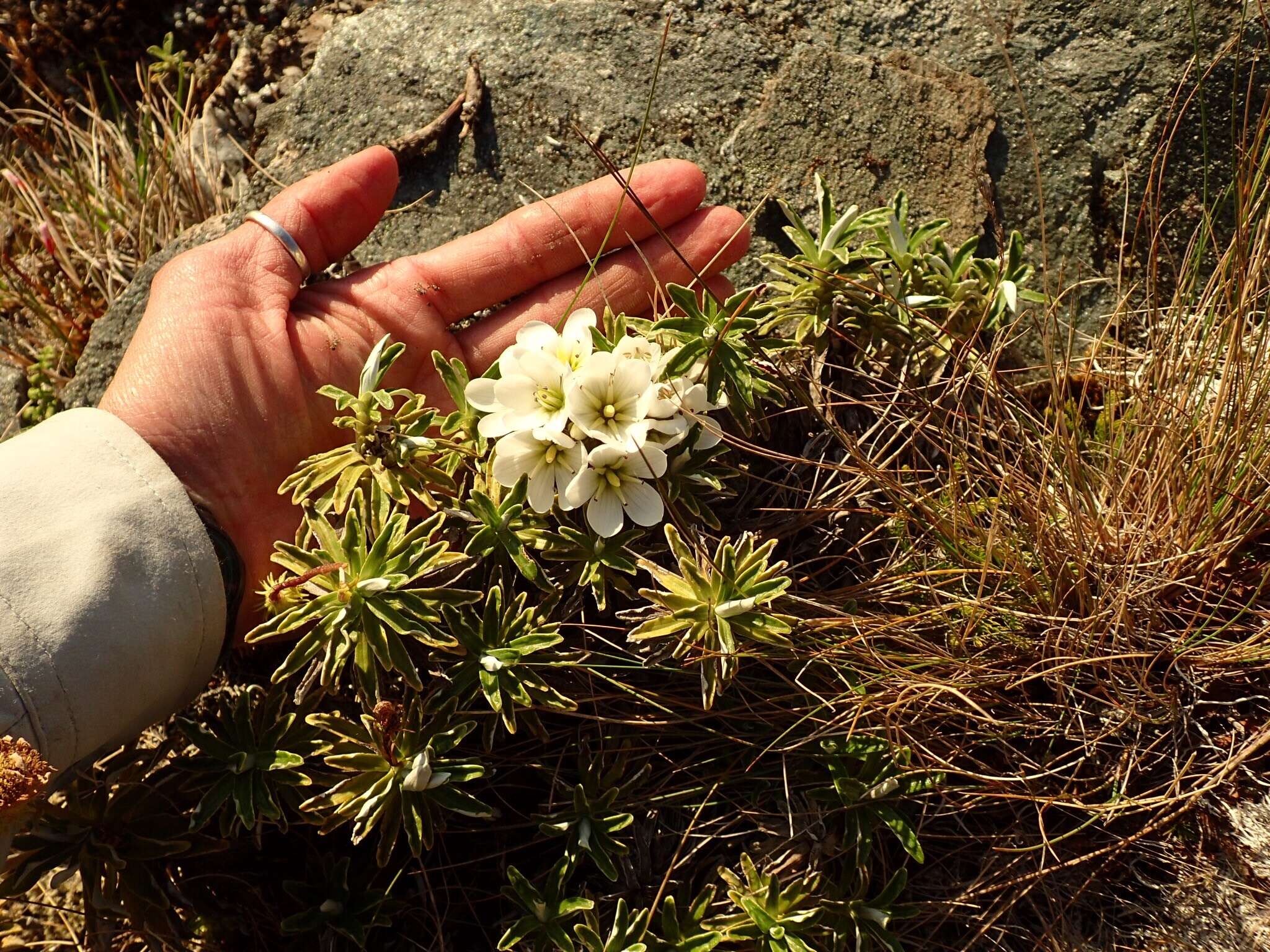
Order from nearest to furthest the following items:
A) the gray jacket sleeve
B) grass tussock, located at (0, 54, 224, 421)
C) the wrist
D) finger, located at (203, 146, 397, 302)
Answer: the gray jacket sleeve < the wrist < finger, located at (203, 146, 397, 302) < grass tussock, located at (0, 54, 224, 421)

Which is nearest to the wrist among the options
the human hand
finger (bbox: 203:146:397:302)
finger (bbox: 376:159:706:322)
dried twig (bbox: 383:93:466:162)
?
the human hand

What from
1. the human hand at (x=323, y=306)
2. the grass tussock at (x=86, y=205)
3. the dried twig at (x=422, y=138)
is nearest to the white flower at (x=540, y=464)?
the human hand at (x=323, y=306)

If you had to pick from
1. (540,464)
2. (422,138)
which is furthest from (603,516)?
(422,138)

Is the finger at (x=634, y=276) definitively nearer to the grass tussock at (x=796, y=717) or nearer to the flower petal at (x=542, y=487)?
the grass tussock at (x=796, y=717)

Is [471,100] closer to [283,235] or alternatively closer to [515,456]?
[283,235]

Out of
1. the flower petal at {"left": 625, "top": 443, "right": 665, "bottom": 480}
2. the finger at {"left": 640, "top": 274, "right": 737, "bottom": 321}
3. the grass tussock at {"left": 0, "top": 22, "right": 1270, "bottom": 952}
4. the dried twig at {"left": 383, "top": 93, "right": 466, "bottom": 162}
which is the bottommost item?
the grass tussock at {"left": 0, "top": 22, "right": 1270, "bottom": 952}

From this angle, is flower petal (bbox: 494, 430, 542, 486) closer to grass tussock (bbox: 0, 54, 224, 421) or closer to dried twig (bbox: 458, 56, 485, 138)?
dried twig (bbox: 458, 56, 485, 138)
